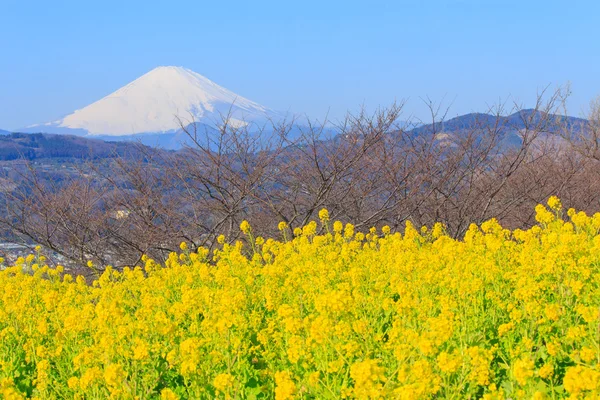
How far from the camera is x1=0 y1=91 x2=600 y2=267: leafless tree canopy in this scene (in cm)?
1045

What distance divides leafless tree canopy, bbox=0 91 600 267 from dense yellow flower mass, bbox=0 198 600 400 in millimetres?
4232

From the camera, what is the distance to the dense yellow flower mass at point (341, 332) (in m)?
3.06

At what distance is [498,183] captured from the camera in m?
12.2

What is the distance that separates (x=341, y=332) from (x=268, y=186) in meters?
7.83

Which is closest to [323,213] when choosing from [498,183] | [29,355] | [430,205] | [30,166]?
[29,355]

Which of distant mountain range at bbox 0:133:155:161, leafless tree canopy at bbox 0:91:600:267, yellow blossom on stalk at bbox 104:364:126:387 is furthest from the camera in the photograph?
distant mountain range at bbox 0:133:155:161

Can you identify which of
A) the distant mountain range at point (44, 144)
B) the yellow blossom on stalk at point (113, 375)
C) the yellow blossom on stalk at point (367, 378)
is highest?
the distant mountain range at point (44, 144)

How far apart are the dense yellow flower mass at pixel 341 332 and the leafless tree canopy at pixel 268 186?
4232mm

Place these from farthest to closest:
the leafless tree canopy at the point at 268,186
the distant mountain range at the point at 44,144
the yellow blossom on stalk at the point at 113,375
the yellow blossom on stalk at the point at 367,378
→ the distant mountain range at the point at 44,144, the leafless tree canopy at the point at 268,186, the yellow blossom on stalk at the point at 113,375, the yellow blossom on stalk at the point at 367,378

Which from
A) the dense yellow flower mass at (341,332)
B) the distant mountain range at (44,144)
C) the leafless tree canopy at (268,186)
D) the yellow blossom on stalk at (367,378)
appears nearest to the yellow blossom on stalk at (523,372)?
the dense yellow flower mass at (341,332)

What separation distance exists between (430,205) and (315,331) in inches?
359

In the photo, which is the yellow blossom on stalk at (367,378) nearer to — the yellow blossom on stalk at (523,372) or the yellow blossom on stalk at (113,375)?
the yellow blossom on stalk at (523,372)

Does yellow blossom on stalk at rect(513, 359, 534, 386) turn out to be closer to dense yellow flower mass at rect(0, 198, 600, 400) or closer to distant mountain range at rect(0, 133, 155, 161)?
dense yellow flower mass at rect(0, 198, 600, 400)

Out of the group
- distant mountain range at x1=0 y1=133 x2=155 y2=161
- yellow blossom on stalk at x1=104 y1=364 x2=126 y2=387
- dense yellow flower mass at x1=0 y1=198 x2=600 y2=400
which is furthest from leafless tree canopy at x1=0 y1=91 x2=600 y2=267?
distant mountain range at x1=0 y1=133 x2=155 y2=161
